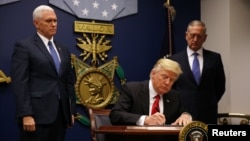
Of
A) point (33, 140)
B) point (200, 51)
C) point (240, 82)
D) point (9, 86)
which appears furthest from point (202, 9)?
point (33, 140)

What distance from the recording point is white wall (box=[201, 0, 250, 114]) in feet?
17.0

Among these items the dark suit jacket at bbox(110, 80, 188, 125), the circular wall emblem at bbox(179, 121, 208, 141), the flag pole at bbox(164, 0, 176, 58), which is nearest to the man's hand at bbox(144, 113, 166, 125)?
the dark suit jacket at bbox(110, 80, 188, 125)

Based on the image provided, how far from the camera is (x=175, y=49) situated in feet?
18.1

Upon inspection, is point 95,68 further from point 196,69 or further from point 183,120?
point 183,120

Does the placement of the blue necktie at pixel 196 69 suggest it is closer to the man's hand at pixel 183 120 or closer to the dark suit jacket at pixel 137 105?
the dark suit jacket at pixel 137 105

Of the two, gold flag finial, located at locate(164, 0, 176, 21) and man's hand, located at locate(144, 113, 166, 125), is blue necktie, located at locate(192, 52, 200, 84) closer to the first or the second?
gold flag finial, located at locate(164, 0, 176, 21)

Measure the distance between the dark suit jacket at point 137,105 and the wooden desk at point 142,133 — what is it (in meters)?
0.52

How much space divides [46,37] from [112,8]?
1799mm

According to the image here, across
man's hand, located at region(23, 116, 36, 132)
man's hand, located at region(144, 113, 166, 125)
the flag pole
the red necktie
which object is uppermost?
the flag pole

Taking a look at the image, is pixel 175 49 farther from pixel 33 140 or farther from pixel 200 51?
pixel 33 140

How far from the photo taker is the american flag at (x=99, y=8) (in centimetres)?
488

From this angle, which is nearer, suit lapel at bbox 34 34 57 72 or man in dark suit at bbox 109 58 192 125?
man in dark suit at bbox 109 58 192 125

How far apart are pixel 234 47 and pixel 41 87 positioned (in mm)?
2760

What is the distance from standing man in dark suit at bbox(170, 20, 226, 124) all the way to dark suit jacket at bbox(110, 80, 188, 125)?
0.91m
